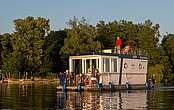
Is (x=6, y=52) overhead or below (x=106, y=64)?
overhead

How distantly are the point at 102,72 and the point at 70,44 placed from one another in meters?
60.0

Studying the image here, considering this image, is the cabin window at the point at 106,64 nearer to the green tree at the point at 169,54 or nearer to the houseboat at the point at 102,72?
the houseboat at the point at 102,72

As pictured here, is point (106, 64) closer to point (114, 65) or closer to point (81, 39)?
point (114, 65)

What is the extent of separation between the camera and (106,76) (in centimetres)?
5531

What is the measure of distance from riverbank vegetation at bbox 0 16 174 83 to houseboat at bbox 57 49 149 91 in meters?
44.8

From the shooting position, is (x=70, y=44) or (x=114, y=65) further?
(x=70, y=44)

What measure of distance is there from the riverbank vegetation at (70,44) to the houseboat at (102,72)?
44.8 meters

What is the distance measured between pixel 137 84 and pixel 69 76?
364 inches

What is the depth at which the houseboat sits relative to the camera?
5422 centimetres

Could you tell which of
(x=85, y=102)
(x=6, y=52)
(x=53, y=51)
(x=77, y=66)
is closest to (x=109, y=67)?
(x=77, y=66)

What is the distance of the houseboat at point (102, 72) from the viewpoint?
54222 mm

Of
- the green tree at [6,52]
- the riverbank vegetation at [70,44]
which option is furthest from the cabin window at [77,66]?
the green tree at [6,52]

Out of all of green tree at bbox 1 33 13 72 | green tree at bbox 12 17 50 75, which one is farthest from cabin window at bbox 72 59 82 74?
green tree at bbox 12 17 50 75

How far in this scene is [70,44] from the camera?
114m
